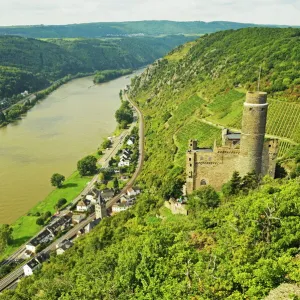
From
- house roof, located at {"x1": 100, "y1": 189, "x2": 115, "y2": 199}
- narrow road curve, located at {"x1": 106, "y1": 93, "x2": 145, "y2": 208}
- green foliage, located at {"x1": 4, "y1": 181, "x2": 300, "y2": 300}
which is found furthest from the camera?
house roof, located at {"x1": 100, "y1": 189, "x2": 115, "y2": 199}

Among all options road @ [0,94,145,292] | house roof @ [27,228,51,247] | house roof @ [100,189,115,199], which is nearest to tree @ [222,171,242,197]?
road @ [0,94,145,292]

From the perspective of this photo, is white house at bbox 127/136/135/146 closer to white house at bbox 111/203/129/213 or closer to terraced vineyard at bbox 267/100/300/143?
white house at bbox 111/203/129/213

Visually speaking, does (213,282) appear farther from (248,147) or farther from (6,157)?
(6,157)

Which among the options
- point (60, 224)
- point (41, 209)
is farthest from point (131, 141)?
point (60, 224)

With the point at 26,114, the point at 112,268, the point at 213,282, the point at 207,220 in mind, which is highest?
the point at 213,282

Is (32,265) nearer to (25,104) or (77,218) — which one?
(77,218)

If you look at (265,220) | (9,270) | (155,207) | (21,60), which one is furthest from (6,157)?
(21,60)

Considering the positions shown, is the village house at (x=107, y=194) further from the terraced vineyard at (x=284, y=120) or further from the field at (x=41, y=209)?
the terraced vineyard at (x=284, y=120)

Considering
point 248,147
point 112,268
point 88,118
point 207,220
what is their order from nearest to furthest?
point 112,268
point 207,220
point 248,147
point 88,118
